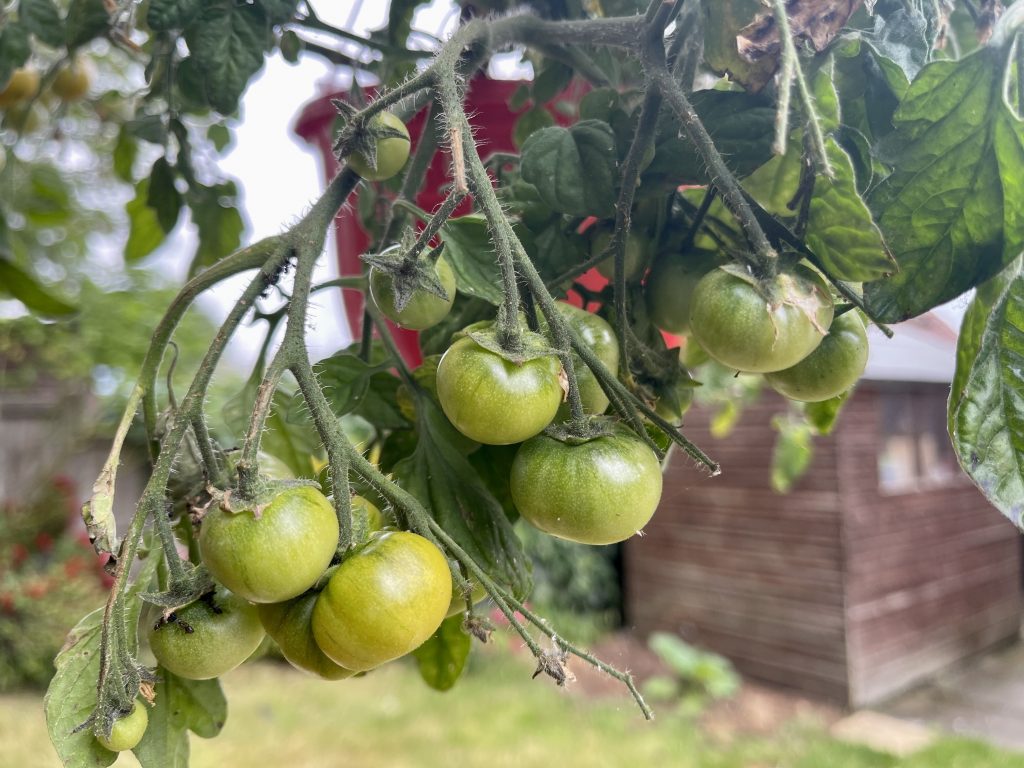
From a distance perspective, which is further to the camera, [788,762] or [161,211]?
[788,762]

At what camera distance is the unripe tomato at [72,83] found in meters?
1.11

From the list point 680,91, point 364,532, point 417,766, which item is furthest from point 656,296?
point 417,766

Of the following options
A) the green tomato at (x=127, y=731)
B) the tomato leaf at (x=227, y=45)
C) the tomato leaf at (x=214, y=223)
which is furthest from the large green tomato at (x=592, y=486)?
the tomato leaf at (x=214, y=223)

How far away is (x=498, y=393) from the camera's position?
1.24 ft

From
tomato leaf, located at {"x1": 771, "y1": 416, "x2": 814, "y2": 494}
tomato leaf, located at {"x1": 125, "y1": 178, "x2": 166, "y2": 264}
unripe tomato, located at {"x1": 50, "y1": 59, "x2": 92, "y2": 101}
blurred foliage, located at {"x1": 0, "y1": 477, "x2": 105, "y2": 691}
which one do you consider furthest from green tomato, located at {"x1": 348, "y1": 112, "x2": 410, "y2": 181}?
blurred foliage, located at {"x1": 0, "y1": 477, "x2": 105, "y2": 691}

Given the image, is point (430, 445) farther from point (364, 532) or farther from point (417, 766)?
point (417, 766)

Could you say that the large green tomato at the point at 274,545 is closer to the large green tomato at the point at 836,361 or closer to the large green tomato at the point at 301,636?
the large green tomato at the point at 301,636

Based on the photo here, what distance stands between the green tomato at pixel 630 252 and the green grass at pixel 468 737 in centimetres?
275

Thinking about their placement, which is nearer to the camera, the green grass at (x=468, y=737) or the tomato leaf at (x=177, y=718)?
the tomato leaf at (x=177, y=718)

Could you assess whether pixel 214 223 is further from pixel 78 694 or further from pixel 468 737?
pixel 468 737

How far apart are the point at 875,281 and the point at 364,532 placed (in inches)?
11.8

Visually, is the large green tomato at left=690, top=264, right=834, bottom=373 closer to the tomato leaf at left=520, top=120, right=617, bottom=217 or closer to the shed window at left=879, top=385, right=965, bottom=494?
the tomato leaf at left=520, top=120, right=617, bottom=217

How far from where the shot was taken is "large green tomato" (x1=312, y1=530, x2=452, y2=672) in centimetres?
36

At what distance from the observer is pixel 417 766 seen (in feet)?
10.3
